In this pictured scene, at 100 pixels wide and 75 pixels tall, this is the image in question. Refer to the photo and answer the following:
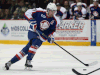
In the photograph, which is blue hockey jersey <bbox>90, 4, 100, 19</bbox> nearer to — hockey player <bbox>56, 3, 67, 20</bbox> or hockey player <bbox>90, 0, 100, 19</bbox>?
hockey player <bbox>90, 0, 100, 19</bbox>

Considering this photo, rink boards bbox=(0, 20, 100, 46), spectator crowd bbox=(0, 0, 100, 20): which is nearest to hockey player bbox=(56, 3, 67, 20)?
spectator crowd bbox=(0, 0, 100, 20)

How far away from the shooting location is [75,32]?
9.38 m

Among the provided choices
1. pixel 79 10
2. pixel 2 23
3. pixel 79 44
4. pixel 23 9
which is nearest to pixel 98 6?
pixel 79 10

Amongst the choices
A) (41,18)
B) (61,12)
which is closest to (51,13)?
(41,18)

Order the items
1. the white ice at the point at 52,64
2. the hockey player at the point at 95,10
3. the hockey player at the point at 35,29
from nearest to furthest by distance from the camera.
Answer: the white ice at the point at 52,64
the hockey player at the point at 35,29
the hockey player at the point at 95,10

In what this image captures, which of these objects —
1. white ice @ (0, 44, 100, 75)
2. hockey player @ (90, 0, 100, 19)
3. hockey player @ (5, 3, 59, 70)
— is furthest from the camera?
hockey player @ (90, 0, 100, 19)

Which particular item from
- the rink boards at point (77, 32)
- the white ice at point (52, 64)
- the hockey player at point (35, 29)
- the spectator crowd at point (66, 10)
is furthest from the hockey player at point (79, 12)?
the hockey player at point (35, 29)

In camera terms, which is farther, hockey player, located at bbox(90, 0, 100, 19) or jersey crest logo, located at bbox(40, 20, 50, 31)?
hockey player, located at bbox(90, 0, 100, 19)

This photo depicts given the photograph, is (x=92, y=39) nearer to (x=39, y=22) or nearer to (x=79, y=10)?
(x=79, y=10)

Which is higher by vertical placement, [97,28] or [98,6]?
[98,6]

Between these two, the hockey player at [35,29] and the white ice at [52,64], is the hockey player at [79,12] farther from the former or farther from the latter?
the hockey player at [35,29]

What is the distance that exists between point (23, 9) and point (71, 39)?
203cm

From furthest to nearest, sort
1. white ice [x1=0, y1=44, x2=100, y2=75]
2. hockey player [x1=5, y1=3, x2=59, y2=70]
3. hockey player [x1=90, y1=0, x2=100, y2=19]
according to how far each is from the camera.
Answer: hockey player [x1=90, y1=0, x2=100, y2=19], hockey player [x1=5, y1=3, x2=59, y2=70], white ice [x1=0, y1=44, x2=100, y2=75]

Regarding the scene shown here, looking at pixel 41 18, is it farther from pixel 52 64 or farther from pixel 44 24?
pixel 52 64
